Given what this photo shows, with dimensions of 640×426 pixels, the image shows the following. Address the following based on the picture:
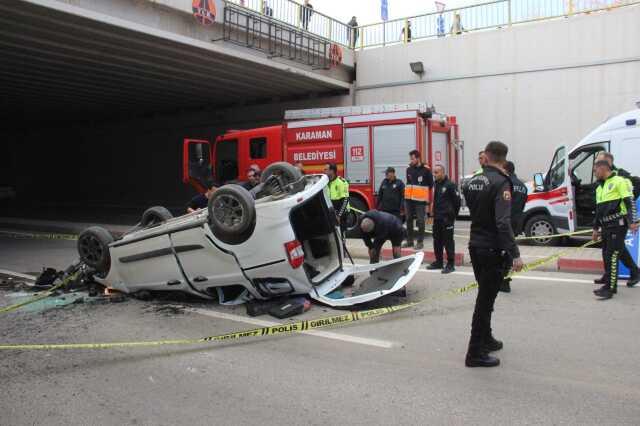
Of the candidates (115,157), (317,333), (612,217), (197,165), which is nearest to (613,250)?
(612,217)

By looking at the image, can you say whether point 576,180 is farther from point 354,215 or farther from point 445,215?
point 354,215

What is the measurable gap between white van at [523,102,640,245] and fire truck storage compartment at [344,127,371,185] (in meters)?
3.66

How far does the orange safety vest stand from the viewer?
386 inches

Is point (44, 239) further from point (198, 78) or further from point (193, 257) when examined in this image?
point (193, 257)

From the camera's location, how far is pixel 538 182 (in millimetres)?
10023

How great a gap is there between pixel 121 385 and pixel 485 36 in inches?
658

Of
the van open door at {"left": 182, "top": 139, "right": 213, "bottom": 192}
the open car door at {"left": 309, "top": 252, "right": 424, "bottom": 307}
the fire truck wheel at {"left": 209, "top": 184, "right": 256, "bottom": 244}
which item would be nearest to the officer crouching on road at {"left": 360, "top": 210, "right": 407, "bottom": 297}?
the open car door at {"left": 309, "top": 252, "right": 424, "bottom": 307}

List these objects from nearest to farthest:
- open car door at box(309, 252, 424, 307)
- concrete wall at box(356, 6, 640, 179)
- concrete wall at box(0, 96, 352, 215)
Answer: open car door at box(309, 252, 424, 307)
concrete wall at box(356, 6, 640, 179)
concrete wall at box(0, 96, 352, 215)

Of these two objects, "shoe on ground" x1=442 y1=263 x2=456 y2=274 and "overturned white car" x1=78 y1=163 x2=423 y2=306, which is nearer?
"overturned white car" x1=78 y1=163 x2=423 y2=306

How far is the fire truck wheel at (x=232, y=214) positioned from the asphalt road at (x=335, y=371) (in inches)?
35.7

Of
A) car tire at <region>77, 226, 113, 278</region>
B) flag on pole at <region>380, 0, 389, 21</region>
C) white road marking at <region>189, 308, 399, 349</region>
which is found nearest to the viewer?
white road marking at <region>189, 308, 399, 349</region>

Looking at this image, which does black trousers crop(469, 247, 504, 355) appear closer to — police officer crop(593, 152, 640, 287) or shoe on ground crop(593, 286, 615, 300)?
shoe on ground crop(593, 286, 615, 300)

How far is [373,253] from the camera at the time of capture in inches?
276

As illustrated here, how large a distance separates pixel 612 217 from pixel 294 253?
12.5 feet
